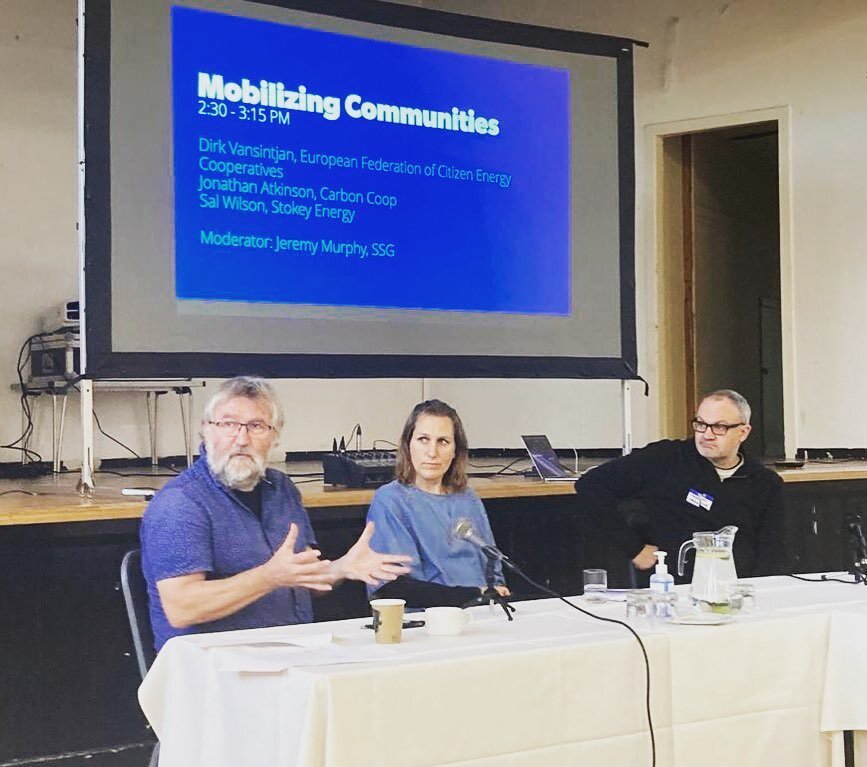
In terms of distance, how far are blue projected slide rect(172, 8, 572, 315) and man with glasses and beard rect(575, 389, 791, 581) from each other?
1.23 metres

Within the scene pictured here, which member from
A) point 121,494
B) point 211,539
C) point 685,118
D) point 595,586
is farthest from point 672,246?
point 211,539

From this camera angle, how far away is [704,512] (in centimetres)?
378

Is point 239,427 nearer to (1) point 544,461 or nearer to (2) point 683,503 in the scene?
(2) point 683,503

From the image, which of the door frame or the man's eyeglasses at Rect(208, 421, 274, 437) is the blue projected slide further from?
the door frame

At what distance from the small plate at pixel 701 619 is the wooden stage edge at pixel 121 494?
1.76 m

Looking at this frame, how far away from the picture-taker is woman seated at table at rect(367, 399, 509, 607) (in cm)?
306

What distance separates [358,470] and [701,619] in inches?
81.1

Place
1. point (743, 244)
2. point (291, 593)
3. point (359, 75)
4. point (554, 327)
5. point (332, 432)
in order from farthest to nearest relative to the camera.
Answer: point (743, 244)
point (332, 432)
point (554, 327)
point (359, 75)
point (291, 593)

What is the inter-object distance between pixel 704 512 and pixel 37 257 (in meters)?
3.90

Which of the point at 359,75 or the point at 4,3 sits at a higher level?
the point at 4,3

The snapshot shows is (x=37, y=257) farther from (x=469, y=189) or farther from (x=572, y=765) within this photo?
(x=572, y=765)

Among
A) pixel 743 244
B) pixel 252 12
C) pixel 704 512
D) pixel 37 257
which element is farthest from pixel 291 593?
pixel 743 244

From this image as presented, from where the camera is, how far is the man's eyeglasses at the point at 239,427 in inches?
105

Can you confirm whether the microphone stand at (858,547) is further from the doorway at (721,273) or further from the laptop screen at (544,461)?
the doorway at (721,273)
